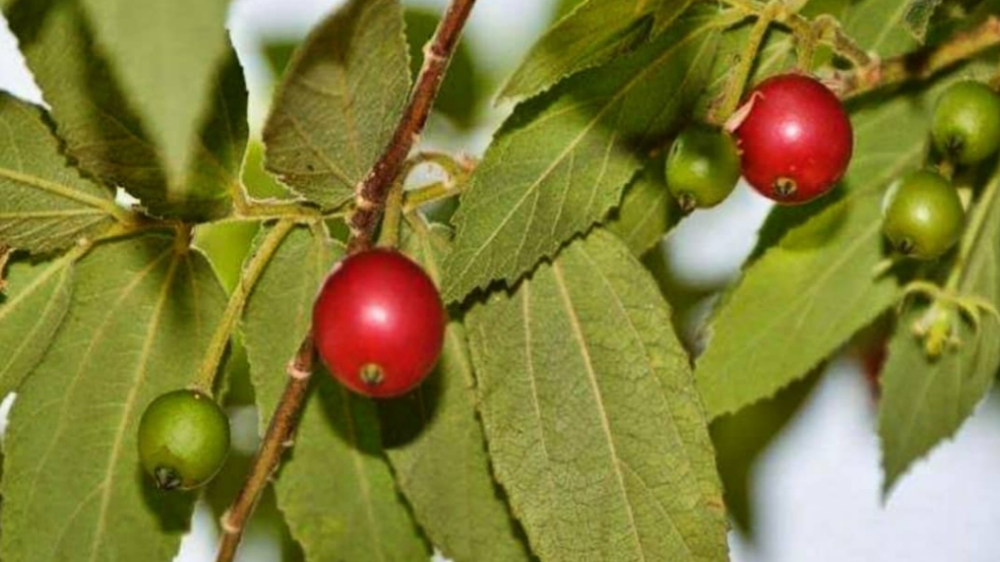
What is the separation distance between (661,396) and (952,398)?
49 centimetres

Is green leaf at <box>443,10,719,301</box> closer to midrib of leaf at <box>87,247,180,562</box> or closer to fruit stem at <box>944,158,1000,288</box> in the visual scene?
midrib of leaf at <box>87,247,180,562</box>

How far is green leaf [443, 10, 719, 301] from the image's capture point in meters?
1.46

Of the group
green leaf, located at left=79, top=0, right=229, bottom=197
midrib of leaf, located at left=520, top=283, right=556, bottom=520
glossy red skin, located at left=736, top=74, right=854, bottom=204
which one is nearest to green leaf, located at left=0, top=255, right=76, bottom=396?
midrib of leaf, located at left=520, top=283, right=556, bottom=520

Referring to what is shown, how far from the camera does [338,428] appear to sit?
5.59 feet

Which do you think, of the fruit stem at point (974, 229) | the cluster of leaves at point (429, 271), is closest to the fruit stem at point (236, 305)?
the cluster of leaves at point (429, 271)

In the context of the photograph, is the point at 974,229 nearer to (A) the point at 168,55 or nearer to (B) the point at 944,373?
(B) the point at 944,373

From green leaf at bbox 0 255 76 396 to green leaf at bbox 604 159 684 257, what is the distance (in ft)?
1.57

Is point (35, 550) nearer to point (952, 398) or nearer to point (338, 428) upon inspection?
point (338, 428)

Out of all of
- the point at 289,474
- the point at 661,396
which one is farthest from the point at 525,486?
the point at 289,474

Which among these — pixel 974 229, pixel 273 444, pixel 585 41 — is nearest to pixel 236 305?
pixel 273 444

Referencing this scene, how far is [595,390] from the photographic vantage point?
1.57 metres

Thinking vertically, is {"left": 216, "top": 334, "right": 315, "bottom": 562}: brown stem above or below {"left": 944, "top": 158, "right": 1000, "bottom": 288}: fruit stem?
below

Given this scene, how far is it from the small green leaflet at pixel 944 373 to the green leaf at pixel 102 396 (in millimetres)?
730

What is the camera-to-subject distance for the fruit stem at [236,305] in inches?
58.5
